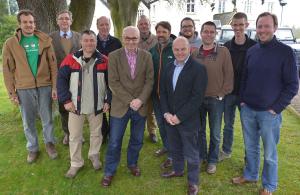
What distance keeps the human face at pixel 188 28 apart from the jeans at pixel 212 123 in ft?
3.53

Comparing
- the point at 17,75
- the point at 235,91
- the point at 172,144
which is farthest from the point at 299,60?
the point at 17,75

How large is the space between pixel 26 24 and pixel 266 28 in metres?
3.33

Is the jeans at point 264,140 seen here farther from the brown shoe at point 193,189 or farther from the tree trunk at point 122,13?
the tree trunk at point 122,13

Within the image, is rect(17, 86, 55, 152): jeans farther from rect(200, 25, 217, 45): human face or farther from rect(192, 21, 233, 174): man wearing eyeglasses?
rect(200, 25, 217, 45): human face

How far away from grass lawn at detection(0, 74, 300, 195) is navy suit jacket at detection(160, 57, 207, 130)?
3.57ft

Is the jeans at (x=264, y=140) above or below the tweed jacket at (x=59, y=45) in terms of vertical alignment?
below

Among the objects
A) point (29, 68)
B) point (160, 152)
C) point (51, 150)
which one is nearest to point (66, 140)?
point (51, 150)

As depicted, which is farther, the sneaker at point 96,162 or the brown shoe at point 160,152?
the brown shoe at point 160,152

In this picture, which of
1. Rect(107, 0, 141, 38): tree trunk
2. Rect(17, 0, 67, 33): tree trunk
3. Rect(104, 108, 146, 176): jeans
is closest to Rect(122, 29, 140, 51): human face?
Rect(104, 108, 146, 176): jeans

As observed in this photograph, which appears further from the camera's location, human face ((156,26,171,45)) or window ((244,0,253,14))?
window ((244,0,253,14))

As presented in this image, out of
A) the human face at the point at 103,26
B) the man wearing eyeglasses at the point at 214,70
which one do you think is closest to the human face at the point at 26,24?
the human face at the point at 103,26

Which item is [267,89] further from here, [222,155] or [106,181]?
[106,181]

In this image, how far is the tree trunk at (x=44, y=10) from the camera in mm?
5966

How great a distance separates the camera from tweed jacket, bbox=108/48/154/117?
13.3ft
